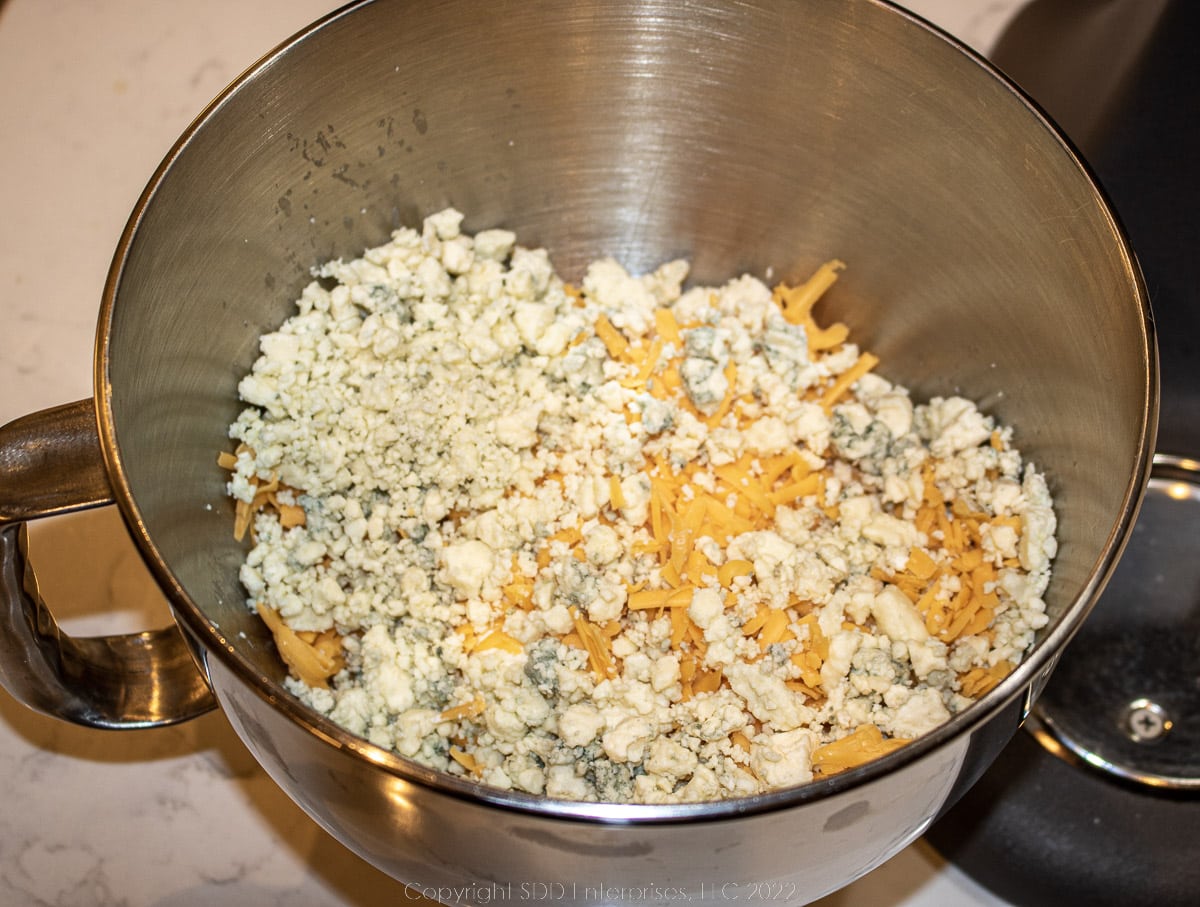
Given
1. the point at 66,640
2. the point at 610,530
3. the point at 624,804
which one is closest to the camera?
the point at 624,804

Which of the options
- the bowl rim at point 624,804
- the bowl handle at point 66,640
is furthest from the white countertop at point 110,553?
the bowl rim at point 624,804

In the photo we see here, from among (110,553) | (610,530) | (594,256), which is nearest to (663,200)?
(594,256)

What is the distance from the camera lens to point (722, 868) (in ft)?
2.47

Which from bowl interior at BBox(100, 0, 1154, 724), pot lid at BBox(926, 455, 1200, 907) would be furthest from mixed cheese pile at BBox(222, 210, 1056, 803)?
pot lid at BBox(926, 455, 1200, 907)

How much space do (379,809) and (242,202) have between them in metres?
0.57

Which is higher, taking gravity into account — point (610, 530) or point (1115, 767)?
point (610, 530)

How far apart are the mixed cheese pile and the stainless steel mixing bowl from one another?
0.16ft

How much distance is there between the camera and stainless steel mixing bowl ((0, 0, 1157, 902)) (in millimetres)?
750

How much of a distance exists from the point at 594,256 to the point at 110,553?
626 mm

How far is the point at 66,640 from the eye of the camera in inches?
36.9

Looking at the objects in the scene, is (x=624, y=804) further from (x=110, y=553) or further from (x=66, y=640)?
(x=110, y=553)

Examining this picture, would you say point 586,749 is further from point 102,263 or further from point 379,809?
point 102,263

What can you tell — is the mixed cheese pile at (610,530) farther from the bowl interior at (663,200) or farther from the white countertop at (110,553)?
the white countertop at (110,553)

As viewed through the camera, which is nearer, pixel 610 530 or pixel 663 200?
pixel 610 530
